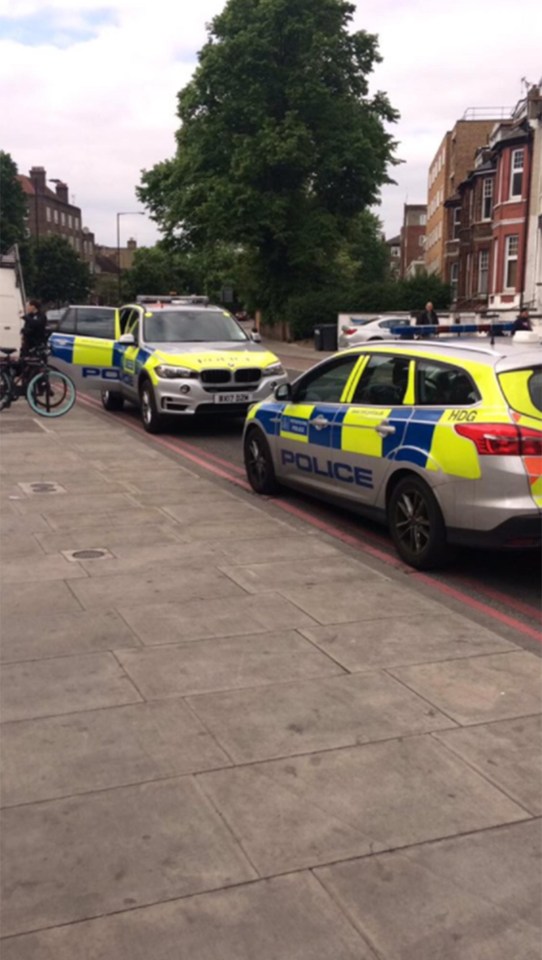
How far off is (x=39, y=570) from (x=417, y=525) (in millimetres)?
2661

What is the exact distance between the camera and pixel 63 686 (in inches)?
185

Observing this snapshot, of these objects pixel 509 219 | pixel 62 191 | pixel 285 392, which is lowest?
pixel 285 392

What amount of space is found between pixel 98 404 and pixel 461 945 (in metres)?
16.5

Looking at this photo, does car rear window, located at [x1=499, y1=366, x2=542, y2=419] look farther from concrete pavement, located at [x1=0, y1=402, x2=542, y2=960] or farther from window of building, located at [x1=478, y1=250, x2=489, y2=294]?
window of building, located at [x1=478, y1=250, x2=489, y2=294]

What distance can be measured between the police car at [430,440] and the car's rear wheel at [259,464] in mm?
642

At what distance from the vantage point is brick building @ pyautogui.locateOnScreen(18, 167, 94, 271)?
354 feet

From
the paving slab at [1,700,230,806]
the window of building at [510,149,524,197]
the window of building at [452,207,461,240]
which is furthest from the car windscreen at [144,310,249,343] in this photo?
the window of building at [452,207,461,240]

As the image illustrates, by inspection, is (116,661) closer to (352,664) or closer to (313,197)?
(352,664)

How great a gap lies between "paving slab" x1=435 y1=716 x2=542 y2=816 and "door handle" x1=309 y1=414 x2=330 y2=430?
4.08 m

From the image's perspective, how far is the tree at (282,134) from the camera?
1612 inches

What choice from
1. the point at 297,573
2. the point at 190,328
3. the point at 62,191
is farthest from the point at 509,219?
the point at 62,191

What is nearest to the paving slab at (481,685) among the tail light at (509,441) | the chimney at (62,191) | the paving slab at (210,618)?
the paving slab at (210,618)

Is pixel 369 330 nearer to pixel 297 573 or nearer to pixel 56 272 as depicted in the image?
pixel 297 573

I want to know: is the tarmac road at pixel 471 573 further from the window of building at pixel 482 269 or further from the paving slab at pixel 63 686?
the window of building at pixel 482 269
